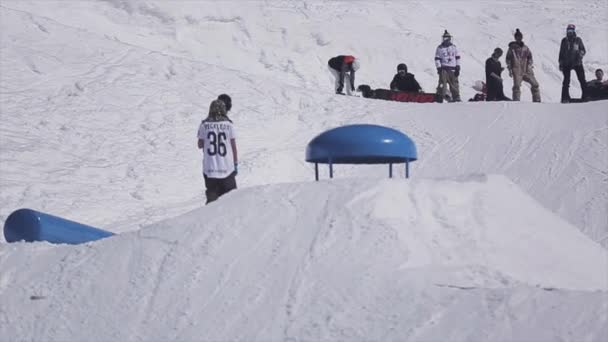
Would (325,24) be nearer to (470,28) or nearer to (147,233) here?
(470,28)

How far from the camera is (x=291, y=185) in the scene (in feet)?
30.2

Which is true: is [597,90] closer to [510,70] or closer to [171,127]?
[510,70]

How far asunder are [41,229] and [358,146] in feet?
9.12

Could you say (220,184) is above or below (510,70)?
below

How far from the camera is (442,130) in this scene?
1664cm

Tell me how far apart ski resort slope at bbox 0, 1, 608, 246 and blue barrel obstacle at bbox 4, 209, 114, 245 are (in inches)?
99.8

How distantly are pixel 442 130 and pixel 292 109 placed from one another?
2467mm

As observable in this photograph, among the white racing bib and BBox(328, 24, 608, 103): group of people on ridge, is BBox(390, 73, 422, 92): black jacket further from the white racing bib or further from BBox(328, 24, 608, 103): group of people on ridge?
the white racing bib

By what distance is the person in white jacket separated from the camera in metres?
18.9

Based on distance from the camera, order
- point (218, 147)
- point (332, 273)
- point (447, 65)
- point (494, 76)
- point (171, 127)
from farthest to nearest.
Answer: point (447, 65) → point (494, 76) → point (171, 127) → point (218, 147) → point (332, 273)

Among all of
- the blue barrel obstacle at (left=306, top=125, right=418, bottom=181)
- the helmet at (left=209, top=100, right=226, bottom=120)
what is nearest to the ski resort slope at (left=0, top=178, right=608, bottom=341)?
the blue barrel obstacle at (left=306, top=125, right=418, bottom=181)

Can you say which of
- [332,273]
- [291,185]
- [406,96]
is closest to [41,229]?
[291,185]

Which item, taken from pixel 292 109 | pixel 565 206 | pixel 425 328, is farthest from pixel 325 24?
pixel 425 328

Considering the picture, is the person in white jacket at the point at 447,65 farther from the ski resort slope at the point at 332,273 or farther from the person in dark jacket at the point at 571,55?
the ski resort slope at the point at 332,273
